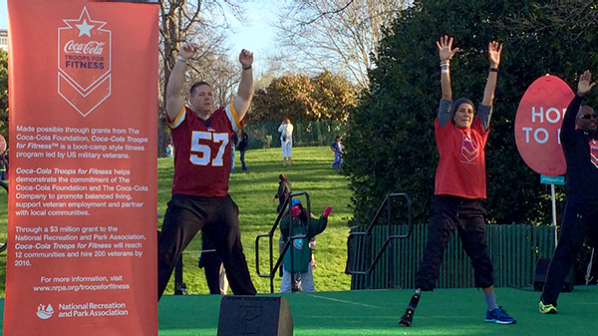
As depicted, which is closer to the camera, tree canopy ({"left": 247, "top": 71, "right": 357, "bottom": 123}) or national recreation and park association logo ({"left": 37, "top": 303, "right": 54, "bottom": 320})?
national recreation and park association logo ({"left": 37, "top": 303, "right": 54, "bottom": 320})

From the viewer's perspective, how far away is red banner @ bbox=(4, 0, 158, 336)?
4793mm

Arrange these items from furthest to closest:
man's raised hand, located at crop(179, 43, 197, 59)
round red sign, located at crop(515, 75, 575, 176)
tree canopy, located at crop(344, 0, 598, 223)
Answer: tree canopy, located at crop(344, 0, 598, 223) < round red sign, located at crop(515, 75, 575, 176) < man's raised hand, located at crop(179, 43, 197, 59)

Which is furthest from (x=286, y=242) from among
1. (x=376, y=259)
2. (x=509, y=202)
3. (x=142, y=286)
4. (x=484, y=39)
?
(x=142, y=286)

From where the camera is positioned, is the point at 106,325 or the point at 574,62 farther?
the point at 574,62

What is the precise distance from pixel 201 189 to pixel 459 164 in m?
2.24

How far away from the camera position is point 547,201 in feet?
42.8

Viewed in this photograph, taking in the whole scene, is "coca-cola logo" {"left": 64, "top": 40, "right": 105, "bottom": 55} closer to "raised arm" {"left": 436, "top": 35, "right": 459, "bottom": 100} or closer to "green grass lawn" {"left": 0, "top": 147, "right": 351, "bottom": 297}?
"raised arm" {"left": 436, "top": 35, "right": 459, "bottom": 100}

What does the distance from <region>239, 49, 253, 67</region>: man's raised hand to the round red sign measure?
5.00 meters

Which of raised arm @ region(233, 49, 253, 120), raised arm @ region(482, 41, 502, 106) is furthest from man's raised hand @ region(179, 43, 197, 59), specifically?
raised arm @ region(482, 41, 502, 106)

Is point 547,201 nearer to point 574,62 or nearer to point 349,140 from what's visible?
point 574,62

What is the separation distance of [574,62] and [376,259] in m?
4.05

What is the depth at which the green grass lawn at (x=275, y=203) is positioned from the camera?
18.3 m

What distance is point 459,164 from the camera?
23.5 ft

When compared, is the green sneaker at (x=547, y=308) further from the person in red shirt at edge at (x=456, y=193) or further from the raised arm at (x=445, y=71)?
the raised arm at (x=445, y=71)
